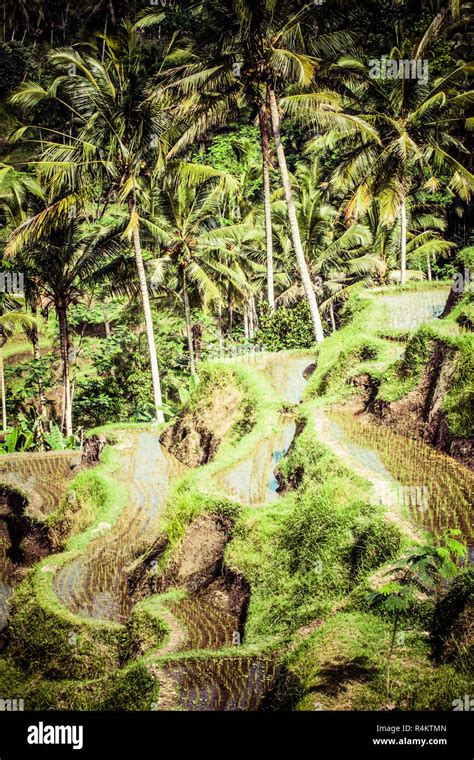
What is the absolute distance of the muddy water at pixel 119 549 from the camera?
10633mm

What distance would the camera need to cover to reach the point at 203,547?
10.7 meters

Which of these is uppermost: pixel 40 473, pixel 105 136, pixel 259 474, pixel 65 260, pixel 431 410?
pixel 105 136

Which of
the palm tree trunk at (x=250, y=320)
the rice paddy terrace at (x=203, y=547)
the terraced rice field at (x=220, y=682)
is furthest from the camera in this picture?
the palm tree trunk at (x=250, y=320)

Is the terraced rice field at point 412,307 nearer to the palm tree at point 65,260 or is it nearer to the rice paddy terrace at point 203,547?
the rice paddy terrace at point 203,547

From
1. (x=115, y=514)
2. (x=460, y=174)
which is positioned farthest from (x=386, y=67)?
(x=115, y=514)

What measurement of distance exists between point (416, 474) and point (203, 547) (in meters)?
3.49

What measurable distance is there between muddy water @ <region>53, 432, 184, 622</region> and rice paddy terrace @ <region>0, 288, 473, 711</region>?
0.06ft

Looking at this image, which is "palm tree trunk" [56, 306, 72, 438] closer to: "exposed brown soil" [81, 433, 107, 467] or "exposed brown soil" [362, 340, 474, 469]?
"exposed brown soil" [81, 433, 107, 467]

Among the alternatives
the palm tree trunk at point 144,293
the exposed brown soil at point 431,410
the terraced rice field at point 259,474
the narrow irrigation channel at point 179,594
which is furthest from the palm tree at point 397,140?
the terraced rice field at point 259,474

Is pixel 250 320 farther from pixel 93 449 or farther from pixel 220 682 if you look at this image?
pixel 220 682

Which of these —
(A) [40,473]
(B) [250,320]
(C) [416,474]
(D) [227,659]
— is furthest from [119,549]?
(B) [250,320]

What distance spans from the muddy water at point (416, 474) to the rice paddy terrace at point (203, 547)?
0.02 metres

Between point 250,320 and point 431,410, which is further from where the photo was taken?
point 250,320
